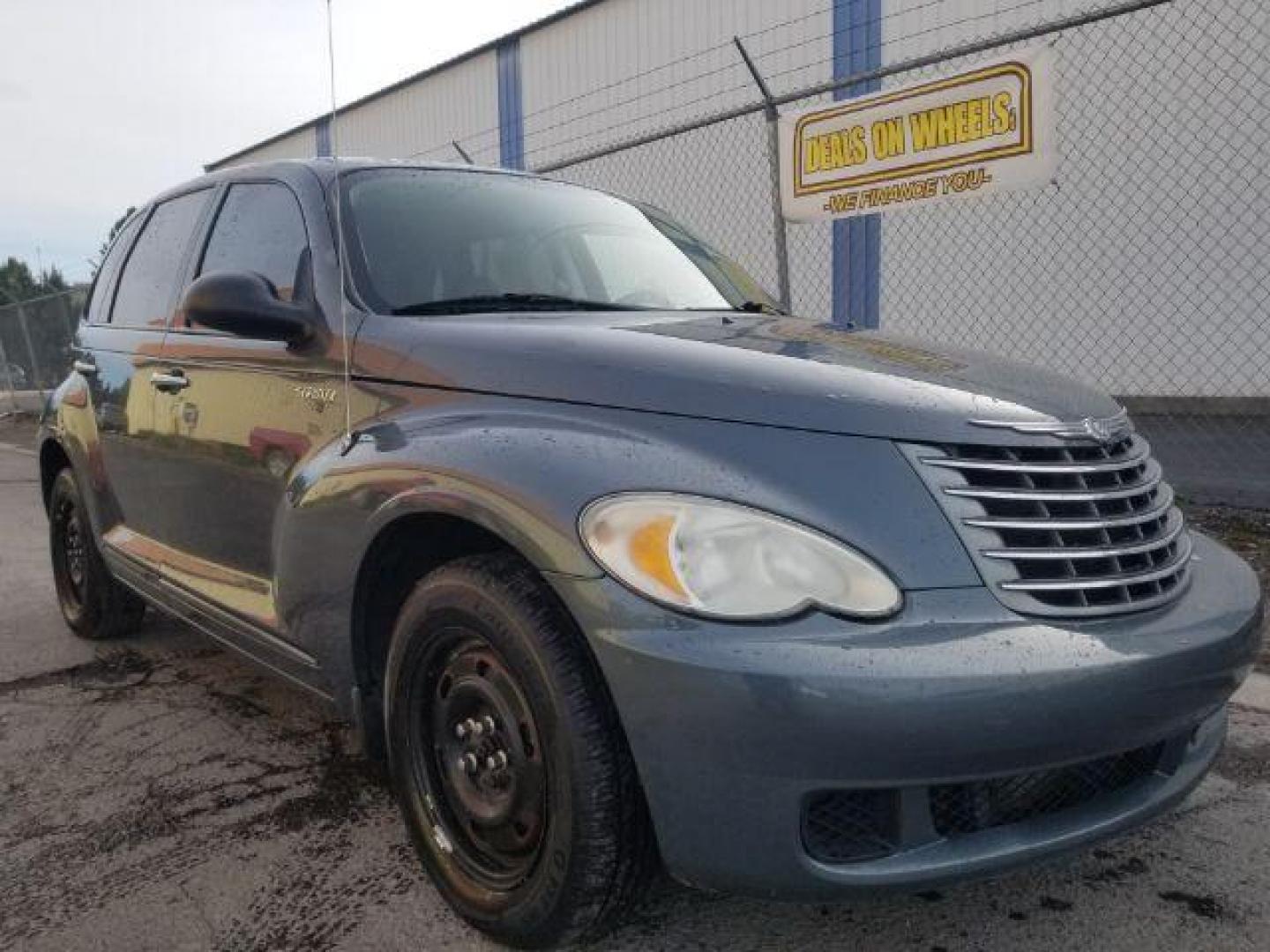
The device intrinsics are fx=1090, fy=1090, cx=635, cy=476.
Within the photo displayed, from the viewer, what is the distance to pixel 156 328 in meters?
3.68

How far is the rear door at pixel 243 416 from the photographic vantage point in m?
2.79

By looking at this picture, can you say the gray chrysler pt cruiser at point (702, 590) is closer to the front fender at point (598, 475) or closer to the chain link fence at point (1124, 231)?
the front fender at point (598, 475)

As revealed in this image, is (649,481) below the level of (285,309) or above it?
below

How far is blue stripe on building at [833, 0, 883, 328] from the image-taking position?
10898 millimetres

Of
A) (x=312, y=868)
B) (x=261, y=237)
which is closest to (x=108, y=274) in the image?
(x=261, y=237)

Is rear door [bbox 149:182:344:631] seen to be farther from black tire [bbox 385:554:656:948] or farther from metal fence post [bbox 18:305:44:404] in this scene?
metal fence post [bbox 18:305:44:404]

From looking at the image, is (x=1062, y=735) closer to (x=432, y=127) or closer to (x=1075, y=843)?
(x=1075, y=843)

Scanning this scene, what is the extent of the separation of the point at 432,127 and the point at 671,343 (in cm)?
1622

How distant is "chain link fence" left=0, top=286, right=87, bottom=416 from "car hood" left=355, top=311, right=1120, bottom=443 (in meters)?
15.6

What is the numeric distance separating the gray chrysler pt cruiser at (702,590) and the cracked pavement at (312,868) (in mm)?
285

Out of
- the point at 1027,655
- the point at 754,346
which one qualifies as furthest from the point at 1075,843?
the point at 754,346

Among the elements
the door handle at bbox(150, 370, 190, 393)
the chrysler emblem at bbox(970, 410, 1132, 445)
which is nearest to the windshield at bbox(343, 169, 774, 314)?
the door handle at bbox(150, 370, 190, 393)

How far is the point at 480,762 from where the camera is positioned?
2.21 meters

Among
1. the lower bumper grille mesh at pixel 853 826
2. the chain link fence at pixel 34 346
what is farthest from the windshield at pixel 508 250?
the chain link fence at pixel 34 346
